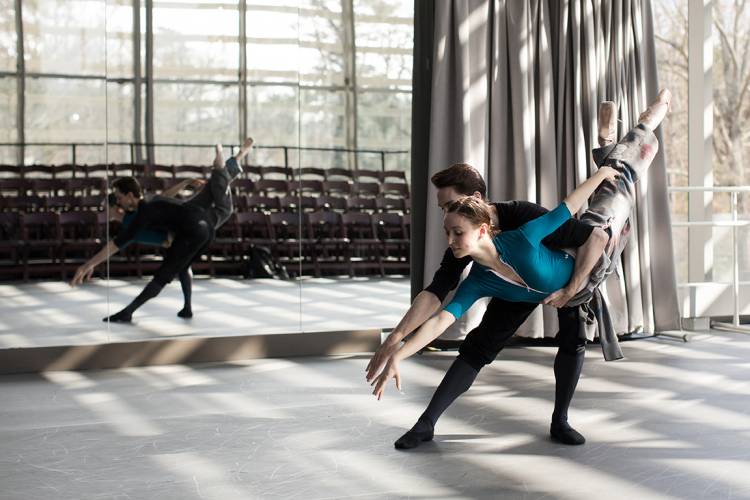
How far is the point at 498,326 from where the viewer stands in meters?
3.63

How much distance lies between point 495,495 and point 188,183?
3.13 meters

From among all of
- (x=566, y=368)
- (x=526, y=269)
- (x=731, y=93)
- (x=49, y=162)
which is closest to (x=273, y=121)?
(x=49, y=162)

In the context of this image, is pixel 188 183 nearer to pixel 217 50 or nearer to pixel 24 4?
pixel 217 50

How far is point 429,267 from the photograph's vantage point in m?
5.90

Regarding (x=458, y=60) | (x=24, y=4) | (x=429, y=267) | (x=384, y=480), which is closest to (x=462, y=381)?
(x=384, y=480)

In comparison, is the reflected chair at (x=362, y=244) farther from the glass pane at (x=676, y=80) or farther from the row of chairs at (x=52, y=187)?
the glass pane at (x=676, y=80)

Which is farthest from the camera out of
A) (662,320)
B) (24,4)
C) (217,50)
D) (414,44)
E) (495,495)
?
(662,320)

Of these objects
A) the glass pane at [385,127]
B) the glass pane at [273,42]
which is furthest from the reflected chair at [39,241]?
the glass pane at [385,127]

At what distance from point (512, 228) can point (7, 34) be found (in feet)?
9.96

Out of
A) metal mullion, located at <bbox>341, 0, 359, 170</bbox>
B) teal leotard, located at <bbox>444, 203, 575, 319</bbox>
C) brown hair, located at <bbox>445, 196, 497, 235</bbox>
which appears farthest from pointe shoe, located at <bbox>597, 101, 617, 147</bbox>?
metal mullion, located at <bbox>341, 0, 359, 170</bbox>

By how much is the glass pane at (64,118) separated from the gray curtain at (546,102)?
1.84 m

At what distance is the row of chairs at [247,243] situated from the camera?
5.40 m

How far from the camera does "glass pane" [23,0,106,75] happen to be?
5.27 m

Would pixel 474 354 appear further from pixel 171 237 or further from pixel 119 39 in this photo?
pixel 119 39
